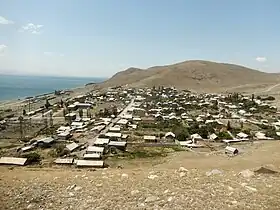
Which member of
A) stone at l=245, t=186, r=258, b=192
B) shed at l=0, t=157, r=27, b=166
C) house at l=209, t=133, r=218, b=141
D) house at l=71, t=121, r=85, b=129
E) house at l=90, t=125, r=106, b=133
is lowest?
house at l=71, t=121, r=85, b=129

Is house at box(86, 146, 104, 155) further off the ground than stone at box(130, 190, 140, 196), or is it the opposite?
stone at box(130, 190, 140, 196)

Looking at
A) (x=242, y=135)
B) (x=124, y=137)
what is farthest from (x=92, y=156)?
(x=242, y=135)

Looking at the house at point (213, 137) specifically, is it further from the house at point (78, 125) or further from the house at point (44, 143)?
the house at point (44, 143)

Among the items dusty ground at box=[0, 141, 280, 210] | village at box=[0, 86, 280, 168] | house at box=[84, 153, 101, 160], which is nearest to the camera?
dusty ground at box=[0, 141, 280, 210]

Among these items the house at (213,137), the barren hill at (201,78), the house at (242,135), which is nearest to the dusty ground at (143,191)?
the house at (213,137)

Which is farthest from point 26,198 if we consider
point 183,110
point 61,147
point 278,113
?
point 278,113

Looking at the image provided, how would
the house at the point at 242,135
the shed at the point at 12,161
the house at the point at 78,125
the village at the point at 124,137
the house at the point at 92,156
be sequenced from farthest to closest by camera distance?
the house at the point at 78,125, the house at the point at 242,135, the village at the point at 124,137, the house at the point at 92,156, the shed at the point at 12,161

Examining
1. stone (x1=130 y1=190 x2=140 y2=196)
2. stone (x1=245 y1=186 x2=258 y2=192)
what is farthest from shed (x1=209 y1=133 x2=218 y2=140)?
stone (x1=130 y1=190 x2=140 y2=196)

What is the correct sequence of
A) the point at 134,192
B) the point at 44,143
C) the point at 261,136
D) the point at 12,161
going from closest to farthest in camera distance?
the point at 134,192 < the point at 12,161 < the point at 44,143 < the point at 261,136

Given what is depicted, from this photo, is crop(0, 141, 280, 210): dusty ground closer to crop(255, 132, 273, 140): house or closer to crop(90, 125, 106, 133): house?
crop(255, 132, 273, 140): house

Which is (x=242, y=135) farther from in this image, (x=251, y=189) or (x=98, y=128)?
(x=251, y=189)

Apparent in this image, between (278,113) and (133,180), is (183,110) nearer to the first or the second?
(278,113)
